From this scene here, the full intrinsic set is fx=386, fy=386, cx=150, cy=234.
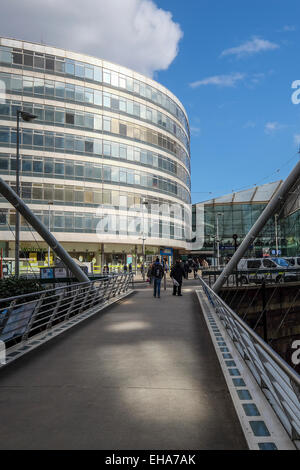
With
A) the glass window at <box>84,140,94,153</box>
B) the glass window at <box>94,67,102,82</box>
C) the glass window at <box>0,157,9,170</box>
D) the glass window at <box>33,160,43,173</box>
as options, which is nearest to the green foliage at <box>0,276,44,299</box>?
the glass window at <box>0,157,9,170</box>

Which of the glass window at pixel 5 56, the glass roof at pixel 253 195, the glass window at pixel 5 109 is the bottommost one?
the glass roof at pixel 253 195

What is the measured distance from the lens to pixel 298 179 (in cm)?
1440

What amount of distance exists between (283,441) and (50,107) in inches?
1863

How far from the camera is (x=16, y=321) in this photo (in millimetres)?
7004

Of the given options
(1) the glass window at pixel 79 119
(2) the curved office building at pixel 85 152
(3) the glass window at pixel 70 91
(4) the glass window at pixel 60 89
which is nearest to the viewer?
(2) the curved office building at pixel 85 152

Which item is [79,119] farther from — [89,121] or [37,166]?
[37,166]

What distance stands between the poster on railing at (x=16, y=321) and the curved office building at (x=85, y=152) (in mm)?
36039

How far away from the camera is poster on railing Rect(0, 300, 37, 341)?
6.85 meters

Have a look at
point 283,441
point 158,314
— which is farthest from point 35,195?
point 283,441

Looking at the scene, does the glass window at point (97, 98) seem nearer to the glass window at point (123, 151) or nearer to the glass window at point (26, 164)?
the glass window at point (123, 151)

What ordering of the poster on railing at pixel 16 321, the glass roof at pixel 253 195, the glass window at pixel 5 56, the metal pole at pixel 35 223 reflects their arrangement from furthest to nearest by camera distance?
the glass roof at pixel 253 195
the glass window at pixel 5 56
the metal pole at pixel 35 223
the poster on railing at pixel 16 321

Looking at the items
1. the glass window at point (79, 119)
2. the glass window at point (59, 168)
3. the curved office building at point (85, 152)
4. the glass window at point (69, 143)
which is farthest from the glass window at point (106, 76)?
the glass window at point (59, 168)

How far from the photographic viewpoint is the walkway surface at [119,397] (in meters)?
3.63

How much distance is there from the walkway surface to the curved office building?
37.6 meters
